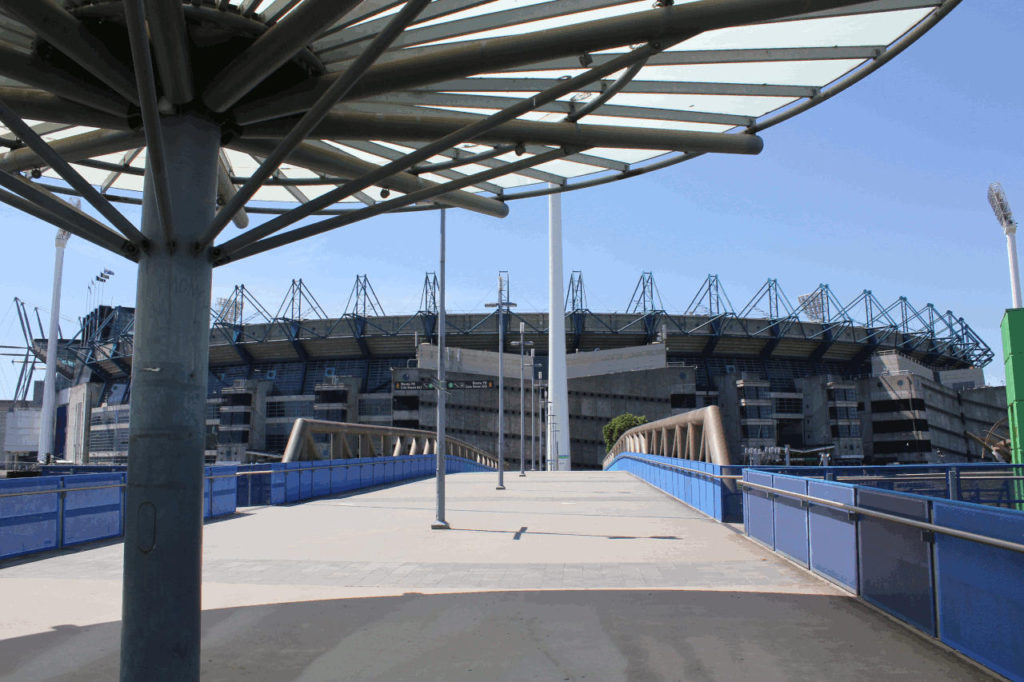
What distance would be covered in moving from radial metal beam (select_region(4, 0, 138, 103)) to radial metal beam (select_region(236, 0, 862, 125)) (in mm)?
1573

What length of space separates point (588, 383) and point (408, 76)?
319 ft

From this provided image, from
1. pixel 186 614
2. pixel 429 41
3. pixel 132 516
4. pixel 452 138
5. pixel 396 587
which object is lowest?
pixel 396 587

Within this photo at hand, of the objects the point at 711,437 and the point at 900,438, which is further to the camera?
the point at 900,438

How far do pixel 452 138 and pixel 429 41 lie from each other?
1.95 metres

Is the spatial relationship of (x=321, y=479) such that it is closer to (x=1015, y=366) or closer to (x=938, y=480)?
(x=938, y=480)

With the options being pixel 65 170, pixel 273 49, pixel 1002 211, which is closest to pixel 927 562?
pixel 273 49

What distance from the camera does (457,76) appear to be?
17.1 feet

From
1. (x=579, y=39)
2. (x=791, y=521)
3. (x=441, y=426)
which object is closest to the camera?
(x=579, y=39)

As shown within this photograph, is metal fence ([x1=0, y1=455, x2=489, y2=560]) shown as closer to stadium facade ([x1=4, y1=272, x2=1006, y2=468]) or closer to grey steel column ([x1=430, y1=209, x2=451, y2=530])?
grey steel column ([x1=430, y1=209, x2=451, y2=530])

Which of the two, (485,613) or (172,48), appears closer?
(172,48)

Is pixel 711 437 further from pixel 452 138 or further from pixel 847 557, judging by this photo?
pixel 452 138

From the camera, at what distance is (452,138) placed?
521 centimetres

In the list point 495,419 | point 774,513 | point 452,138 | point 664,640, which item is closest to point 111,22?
point 452,138

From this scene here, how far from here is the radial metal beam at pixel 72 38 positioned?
4434 mm
